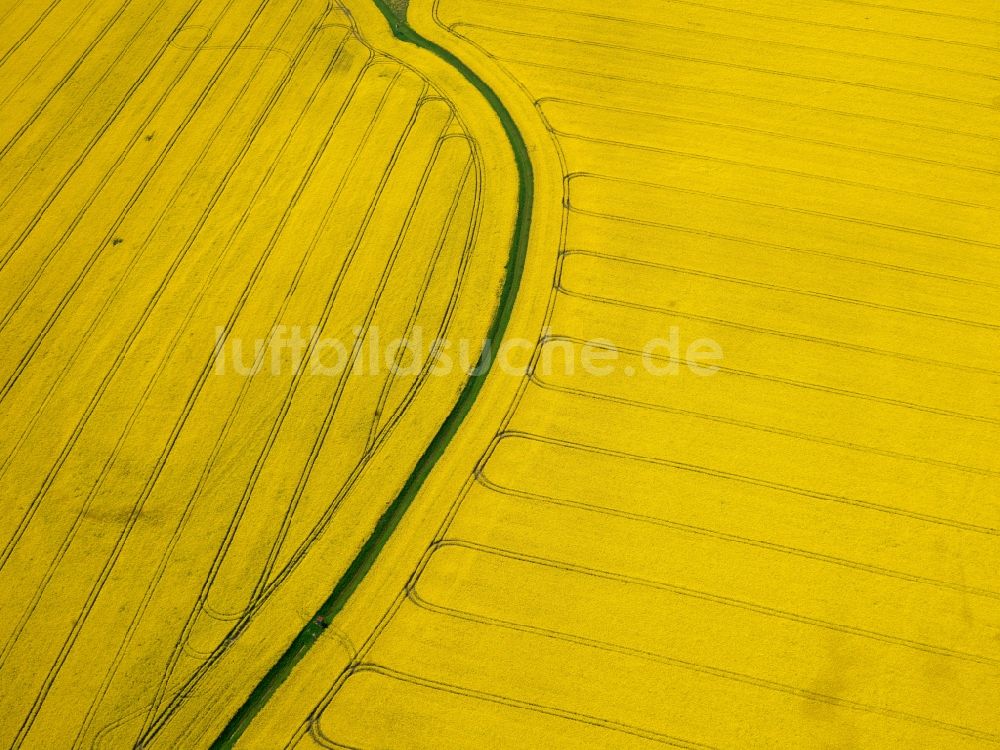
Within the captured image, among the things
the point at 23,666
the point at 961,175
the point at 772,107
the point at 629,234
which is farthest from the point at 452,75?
the point at 23,666

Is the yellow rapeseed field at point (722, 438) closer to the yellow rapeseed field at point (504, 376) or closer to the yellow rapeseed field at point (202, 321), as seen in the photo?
the yellow rapeseed field at point (504, 376)

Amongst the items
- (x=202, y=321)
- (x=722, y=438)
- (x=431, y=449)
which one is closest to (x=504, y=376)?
(x=431, y=449)

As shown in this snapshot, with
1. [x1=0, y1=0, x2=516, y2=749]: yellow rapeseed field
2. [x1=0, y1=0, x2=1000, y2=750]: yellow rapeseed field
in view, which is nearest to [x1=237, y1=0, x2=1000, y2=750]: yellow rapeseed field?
[x1=0, y1=0, x2=1000, y2=750]: yellow rapeseed field

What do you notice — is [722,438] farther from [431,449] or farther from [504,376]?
[431,449]

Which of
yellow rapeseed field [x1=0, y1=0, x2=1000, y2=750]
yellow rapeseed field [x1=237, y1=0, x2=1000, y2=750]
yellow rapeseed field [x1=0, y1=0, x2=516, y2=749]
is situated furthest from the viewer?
yellow rapeseed field [x1=0, y1=0, x2=516, y2=749]

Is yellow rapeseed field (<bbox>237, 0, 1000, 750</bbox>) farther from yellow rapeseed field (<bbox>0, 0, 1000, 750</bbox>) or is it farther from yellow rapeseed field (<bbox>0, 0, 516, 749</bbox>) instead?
yellow rapeseed field (<bbox>0, 0, 516, 749</bbox>)

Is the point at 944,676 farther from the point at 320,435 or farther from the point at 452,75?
the point at 452,75
